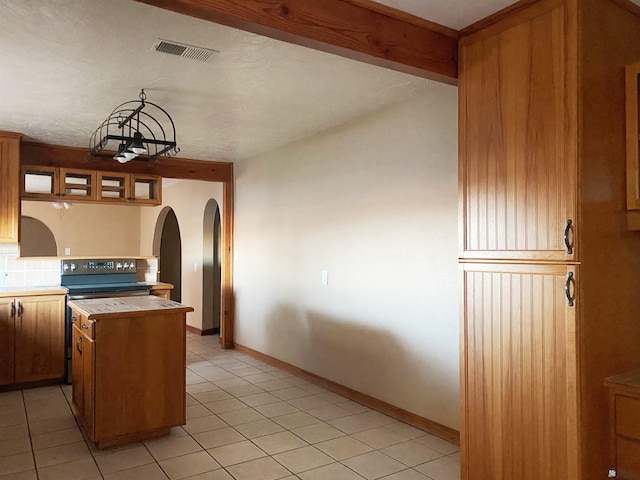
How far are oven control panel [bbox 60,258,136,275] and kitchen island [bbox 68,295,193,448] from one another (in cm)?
205

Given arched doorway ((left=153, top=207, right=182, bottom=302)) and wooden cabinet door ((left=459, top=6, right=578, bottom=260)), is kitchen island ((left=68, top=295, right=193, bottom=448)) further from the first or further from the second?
arched doorway ((left=153, top=207, right=182, bottom=302))

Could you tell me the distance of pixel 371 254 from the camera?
3809 millimetres

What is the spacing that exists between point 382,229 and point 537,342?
1.86m

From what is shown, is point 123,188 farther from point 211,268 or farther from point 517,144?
point 517,144

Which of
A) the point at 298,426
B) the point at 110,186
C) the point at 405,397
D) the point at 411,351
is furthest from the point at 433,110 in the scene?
the point at 110,186

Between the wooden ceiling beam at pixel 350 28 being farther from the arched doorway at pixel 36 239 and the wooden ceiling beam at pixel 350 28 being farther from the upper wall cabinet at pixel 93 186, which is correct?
the arched doorway at pixel 36 239

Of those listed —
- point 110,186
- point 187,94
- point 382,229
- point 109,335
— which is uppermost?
point 187,94

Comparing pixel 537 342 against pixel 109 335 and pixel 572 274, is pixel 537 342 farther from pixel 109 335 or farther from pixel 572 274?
pixel 109 335

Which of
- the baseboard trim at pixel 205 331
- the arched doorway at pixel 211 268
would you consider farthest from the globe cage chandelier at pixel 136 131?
the baseboard trim at pixel 205 331

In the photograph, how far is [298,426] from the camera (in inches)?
135

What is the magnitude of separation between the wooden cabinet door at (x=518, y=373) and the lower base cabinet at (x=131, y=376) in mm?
1930

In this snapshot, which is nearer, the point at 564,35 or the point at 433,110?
the point at 564,35

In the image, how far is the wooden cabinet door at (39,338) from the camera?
441 cm

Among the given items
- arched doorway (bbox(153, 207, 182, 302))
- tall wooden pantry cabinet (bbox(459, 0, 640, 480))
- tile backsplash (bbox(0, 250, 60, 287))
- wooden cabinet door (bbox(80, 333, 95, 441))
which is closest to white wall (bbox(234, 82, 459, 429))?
tall wooden pantry cabinet (bbox(459, 0, 640, 480))
